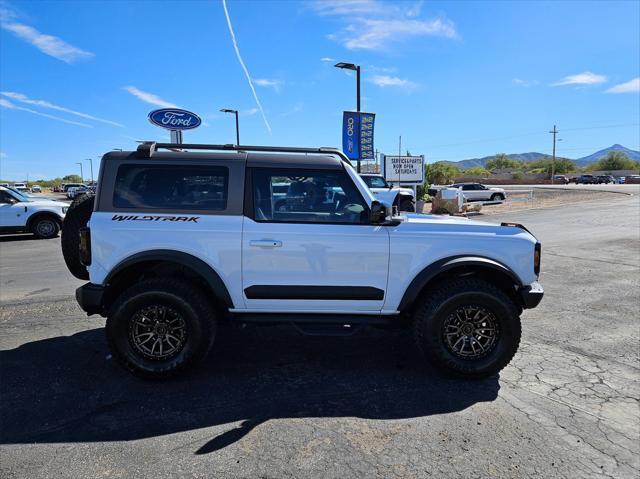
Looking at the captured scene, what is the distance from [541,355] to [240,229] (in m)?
3.22

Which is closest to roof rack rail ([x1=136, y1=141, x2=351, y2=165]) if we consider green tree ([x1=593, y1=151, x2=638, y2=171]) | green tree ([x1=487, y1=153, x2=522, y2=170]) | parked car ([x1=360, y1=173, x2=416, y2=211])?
parked car ([x1=360, y1=173, x2=416, y2=211])

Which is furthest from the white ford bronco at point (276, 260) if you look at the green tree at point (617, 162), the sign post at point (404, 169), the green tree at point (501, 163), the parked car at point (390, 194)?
the green tree at point (501, 163)

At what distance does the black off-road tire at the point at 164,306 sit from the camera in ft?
11.8

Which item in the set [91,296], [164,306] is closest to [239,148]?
[164,306]

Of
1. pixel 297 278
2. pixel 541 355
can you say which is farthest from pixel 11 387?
pixel 541 355

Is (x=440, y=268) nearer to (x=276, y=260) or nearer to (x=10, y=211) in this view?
(x=276, y=260)

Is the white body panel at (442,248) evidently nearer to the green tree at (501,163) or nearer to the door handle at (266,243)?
the door handle at (266,243)

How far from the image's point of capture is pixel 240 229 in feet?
12.1

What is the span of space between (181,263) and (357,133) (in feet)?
54.1

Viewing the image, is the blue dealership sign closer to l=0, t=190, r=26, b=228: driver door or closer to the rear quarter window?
l=0, t=190, r=26, b=228: driver door

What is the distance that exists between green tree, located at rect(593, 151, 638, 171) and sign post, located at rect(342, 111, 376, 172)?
10483cm

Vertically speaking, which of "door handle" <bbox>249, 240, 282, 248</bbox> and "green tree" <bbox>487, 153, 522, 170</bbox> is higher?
"green tree" <bbox>487, 153, 522, 170</bbox>

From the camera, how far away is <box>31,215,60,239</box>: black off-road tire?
1334 centimetres

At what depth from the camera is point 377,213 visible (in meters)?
3.67
